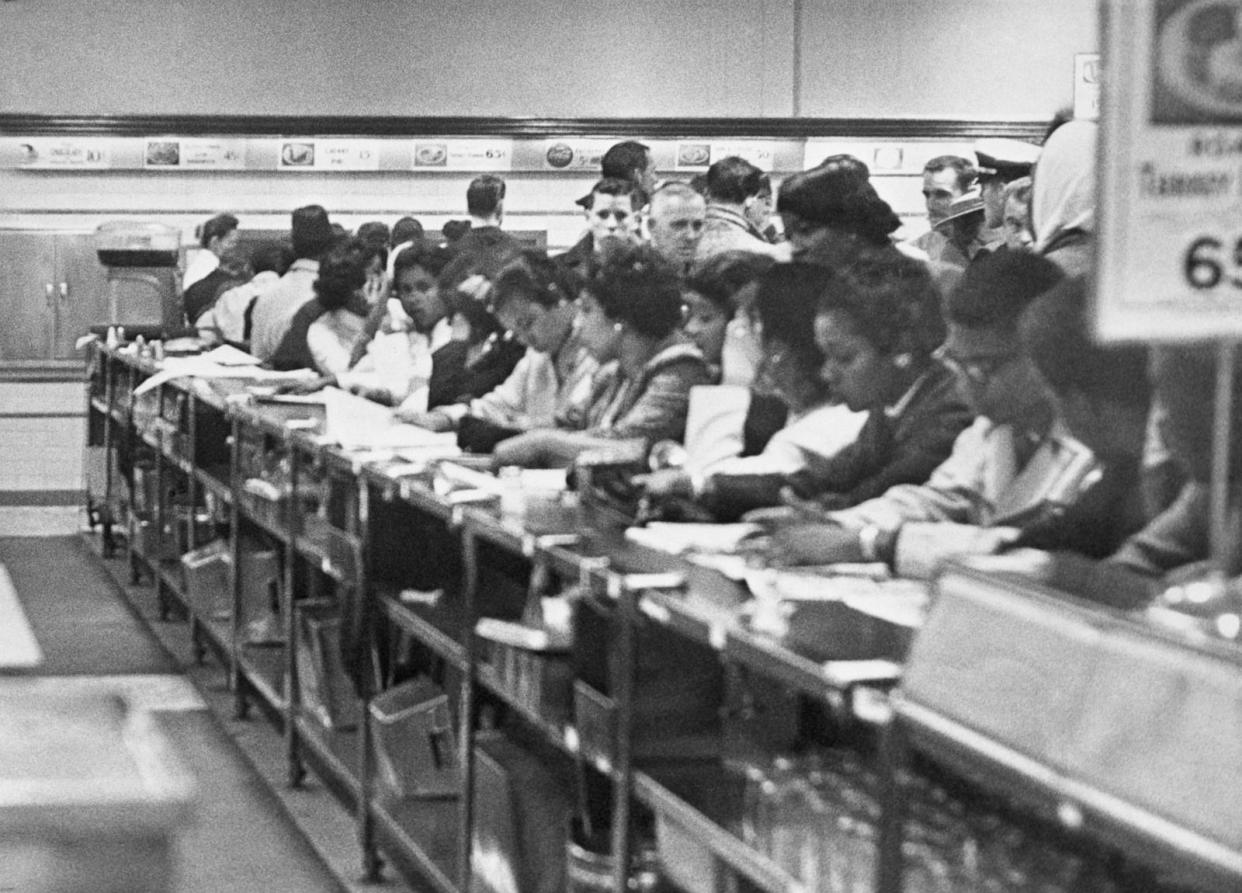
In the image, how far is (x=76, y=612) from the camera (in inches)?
440

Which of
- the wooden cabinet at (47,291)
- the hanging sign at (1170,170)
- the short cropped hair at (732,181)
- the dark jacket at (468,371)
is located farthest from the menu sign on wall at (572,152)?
the hanging sign at (1170,170)

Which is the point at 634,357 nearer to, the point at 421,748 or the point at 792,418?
the point at 792,418

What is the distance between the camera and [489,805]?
4762 mm

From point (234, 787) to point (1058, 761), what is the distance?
545 centimetres

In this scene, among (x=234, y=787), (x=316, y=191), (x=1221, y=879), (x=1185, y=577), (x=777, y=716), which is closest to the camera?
(x=1221, y=879)

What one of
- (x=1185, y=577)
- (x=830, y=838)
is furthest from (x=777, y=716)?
(x=1185, y=577)

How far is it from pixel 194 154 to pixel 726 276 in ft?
34.6

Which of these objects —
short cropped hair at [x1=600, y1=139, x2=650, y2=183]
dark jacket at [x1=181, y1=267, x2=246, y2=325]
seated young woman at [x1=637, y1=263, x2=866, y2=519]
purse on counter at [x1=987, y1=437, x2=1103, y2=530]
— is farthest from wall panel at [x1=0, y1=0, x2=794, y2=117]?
purse on counter at [x1=987, y1=437, x2=1103, y2=530]

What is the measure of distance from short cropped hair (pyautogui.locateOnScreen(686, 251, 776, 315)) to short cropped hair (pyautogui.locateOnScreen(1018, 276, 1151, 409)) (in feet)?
6.39

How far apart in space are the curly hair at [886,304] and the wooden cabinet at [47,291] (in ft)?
37.7

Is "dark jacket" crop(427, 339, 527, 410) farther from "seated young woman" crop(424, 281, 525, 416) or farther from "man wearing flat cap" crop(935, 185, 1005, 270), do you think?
"man wearing flat cap" crop(935, 185, 1005, 270)

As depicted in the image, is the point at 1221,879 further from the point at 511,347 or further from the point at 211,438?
the point at 211,438

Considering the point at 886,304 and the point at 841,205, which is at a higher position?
the point at 841,205

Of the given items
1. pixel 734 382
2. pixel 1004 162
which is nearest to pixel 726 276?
pixel 734 382
